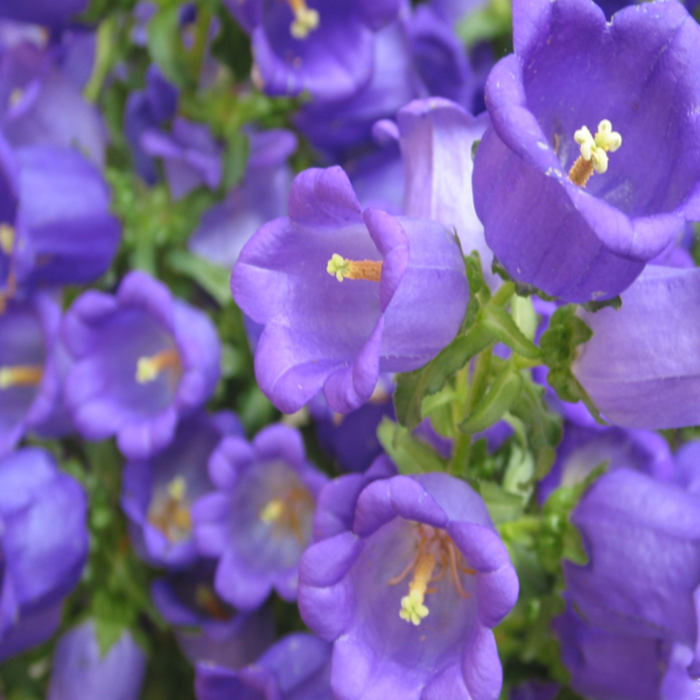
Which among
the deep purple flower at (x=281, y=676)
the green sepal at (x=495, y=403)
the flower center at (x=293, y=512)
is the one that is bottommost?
the flower center at (x=293, y=512)

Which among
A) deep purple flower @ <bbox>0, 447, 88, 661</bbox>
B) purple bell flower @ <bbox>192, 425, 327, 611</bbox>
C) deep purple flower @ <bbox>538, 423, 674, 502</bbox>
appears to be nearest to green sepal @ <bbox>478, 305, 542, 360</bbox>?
deep purple flower @ <bbox>538, 423, 674, 502</bbox>

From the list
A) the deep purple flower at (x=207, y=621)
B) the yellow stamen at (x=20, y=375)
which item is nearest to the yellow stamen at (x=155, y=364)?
the yellow stamen at (x=20, y=375)

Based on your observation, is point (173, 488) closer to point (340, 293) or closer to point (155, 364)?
point (155, 364)

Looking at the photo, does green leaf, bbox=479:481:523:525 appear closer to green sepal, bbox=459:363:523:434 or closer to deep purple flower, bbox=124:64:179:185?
green sepal, bbox=459:363:523:434

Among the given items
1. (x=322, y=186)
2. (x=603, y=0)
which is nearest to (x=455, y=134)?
(x=322, y=186)

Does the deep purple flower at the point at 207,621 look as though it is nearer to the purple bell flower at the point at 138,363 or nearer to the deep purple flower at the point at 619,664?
the purple bell flower at the point at 138,363

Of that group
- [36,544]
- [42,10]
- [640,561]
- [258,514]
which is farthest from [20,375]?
[640,561]
